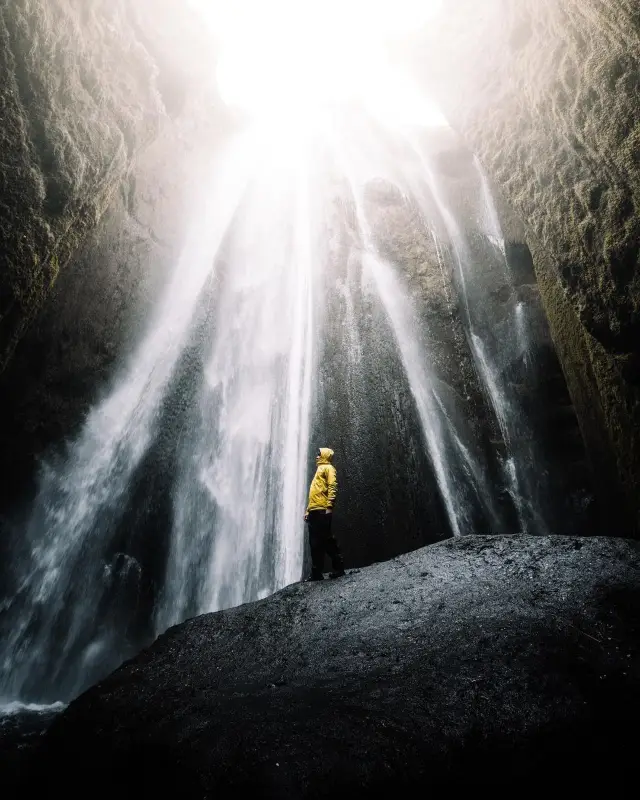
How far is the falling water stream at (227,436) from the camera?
29.1 ft

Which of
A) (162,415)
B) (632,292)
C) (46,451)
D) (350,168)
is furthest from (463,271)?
(46,451)

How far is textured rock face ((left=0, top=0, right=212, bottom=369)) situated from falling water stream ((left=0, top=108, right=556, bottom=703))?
4.69 meters

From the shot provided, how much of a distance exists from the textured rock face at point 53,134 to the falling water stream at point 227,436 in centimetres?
469

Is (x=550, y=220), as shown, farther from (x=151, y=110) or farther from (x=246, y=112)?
(x=246, y=112)

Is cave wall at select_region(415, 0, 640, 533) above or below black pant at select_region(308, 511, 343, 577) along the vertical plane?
above

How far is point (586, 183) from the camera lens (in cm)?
613

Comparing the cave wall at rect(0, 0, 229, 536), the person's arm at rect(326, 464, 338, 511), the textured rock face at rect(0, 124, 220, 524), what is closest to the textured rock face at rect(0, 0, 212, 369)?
the cave wall at rect(0, 0, 229, 536)

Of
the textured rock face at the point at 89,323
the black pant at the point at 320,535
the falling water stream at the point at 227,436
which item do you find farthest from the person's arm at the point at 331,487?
the textured rock face at the point at 89,323

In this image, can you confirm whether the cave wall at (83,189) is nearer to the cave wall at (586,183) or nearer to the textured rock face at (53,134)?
the textured rock face at (53,134)

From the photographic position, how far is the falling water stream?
349 inches

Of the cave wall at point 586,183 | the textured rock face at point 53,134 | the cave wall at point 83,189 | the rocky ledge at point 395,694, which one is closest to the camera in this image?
the rocky ledge at point 395,694

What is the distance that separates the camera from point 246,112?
58.5 feet

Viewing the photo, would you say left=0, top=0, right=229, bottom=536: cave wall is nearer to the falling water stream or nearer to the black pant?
the falling water stream

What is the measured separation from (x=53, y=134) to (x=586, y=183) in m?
7.94
